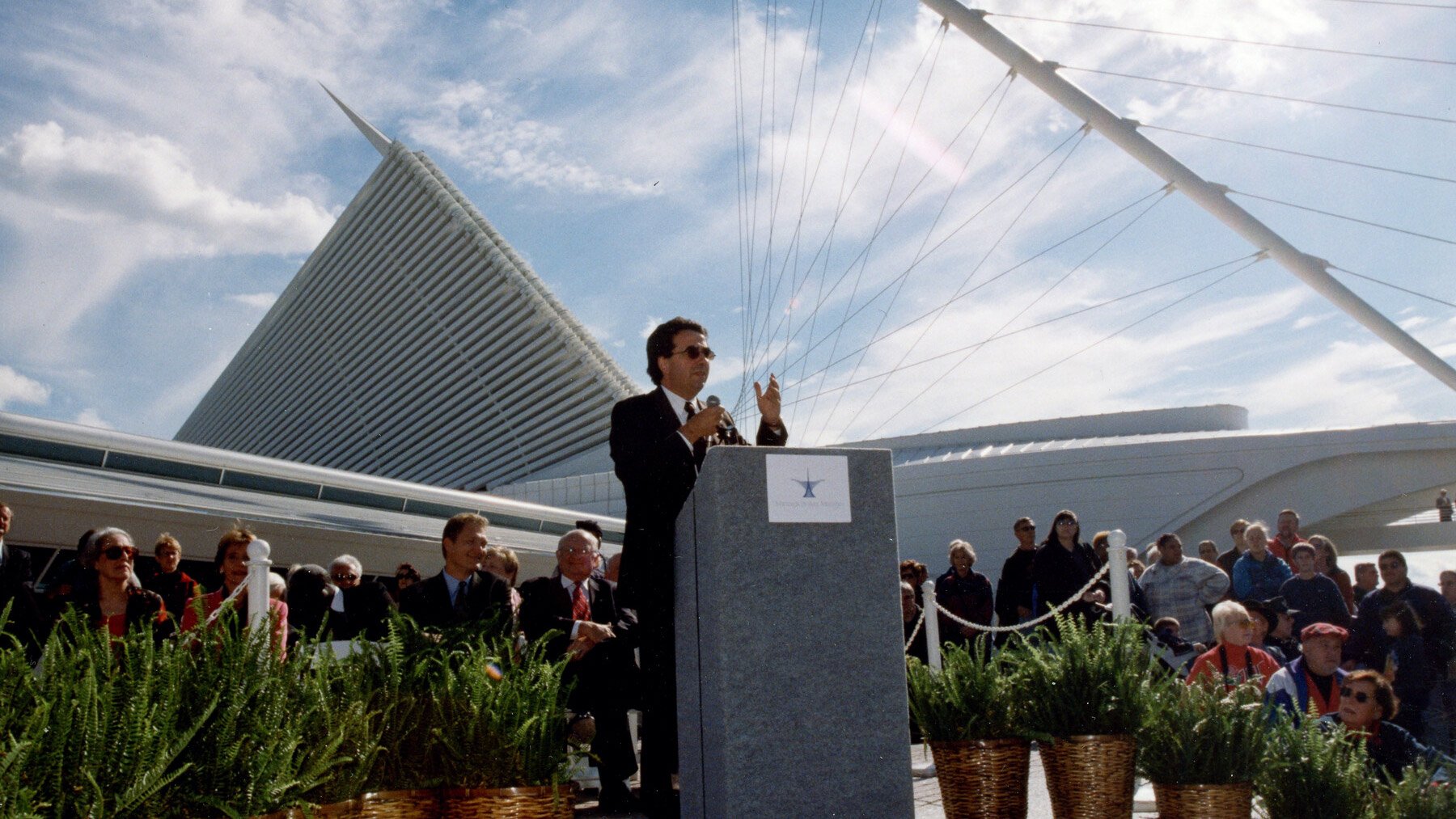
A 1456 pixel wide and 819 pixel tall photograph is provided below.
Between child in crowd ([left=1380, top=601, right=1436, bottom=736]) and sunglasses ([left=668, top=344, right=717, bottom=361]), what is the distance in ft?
16.6

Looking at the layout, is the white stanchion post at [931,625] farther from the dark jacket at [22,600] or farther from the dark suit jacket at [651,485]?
the dark jacket at [22,600]

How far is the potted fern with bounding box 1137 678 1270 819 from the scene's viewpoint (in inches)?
129

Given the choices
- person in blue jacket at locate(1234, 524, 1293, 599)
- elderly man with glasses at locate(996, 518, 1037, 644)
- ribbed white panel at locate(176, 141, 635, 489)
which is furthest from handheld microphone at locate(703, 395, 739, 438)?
ribbed white panel at locate(176, 141, 635, 489)

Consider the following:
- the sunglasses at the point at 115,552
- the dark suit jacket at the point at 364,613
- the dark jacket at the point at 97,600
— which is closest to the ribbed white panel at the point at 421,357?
the dark suit jacket at the point at 364,613

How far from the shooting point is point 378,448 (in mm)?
47312

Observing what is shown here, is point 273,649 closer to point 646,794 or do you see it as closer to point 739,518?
point 739,518

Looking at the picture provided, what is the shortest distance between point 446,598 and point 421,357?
140 ft

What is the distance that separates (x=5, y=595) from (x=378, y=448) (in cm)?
4304

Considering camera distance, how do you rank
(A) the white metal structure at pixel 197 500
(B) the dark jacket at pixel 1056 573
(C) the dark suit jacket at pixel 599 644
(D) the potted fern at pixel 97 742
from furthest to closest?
(A) the white metal structure at pixel 197 500, (B) the dark jacket at pixel 1056 573, (C) the dark suit jacket at pixel 599 644, (D) the potted fern at pixel 97 742

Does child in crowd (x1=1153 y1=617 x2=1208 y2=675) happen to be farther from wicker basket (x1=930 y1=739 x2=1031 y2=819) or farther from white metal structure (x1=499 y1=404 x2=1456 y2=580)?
white metal structure (x1=499 y1=404 x2=1456 y2=580)

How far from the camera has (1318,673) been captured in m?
5.48

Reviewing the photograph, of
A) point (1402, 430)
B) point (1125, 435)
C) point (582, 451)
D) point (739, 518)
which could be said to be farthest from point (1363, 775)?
point (582, 451)

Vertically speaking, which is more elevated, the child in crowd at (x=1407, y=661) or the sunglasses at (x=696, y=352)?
the sunglasses at (x=696, y=352)

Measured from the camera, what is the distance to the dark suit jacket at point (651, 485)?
11.1 ft
